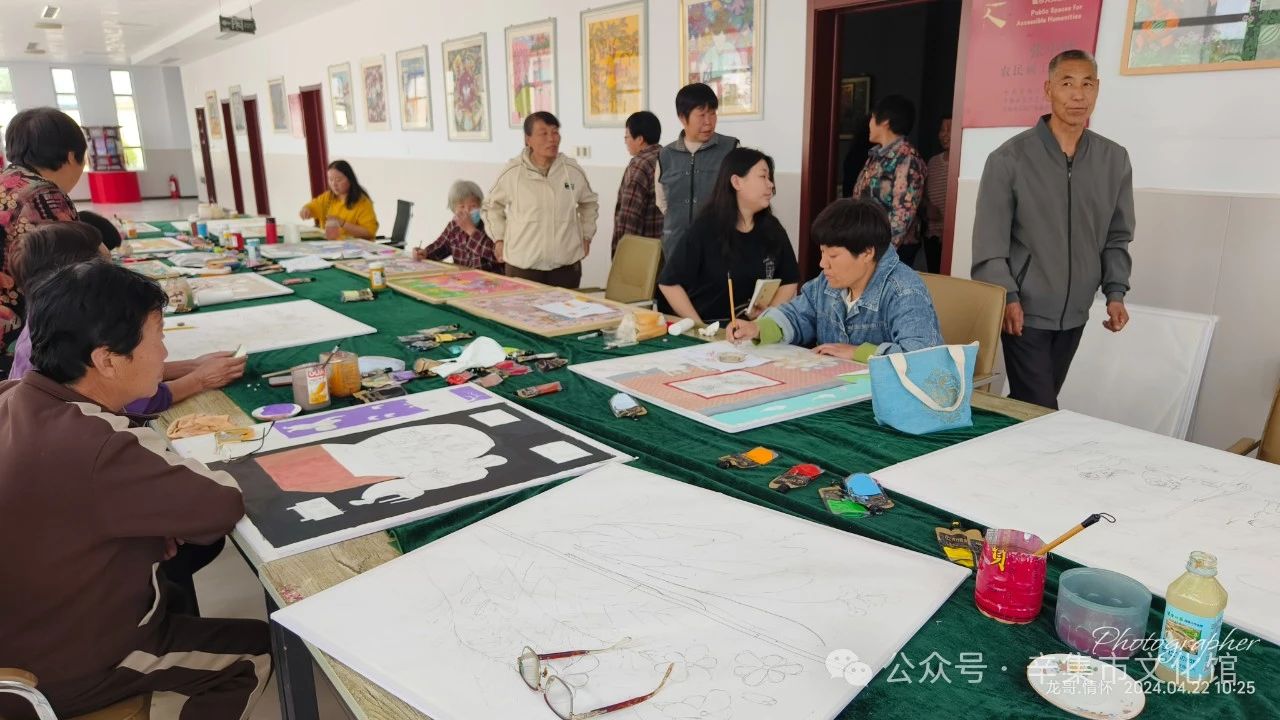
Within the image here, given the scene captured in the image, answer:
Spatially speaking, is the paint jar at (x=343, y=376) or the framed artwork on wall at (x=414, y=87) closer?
the paint jar at (x=343, y=376)

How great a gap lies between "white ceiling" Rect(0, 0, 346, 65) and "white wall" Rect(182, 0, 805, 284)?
1.52ft

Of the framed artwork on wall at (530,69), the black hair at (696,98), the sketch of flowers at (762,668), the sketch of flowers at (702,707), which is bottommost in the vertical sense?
the sketch of flowers at (702,707)

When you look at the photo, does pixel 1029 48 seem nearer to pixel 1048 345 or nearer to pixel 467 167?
pixel 1048 345

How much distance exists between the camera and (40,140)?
274 cm

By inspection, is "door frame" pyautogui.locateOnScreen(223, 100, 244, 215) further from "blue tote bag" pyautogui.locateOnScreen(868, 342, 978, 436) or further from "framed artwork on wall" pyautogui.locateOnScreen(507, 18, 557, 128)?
"blue tote bag" pyautogui.locateOnScreen(868, 342, 978, 436)

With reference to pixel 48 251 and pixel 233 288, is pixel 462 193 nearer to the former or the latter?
pixel 233 288

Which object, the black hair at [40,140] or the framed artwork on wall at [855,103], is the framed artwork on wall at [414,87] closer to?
the framed artwork on wall at [855,103]

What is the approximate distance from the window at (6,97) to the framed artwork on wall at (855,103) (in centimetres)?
1659

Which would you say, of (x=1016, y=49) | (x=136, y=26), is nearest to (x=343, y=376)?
(x=1016, y=49)

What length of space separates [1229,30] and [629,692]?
320 cm

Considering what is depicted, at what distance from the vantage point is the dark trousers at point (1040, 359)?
264 centimetres

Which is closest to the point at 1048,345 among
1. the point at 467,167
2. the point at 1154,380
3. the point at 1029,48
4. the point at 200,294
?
the point at 1154,380

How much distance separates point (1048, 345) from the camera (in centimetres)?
266

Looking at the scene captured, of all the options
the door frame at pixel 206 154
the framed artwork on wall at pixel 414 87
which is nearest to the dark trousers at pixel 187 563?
the framed artwork on wall at pixel 414 87
